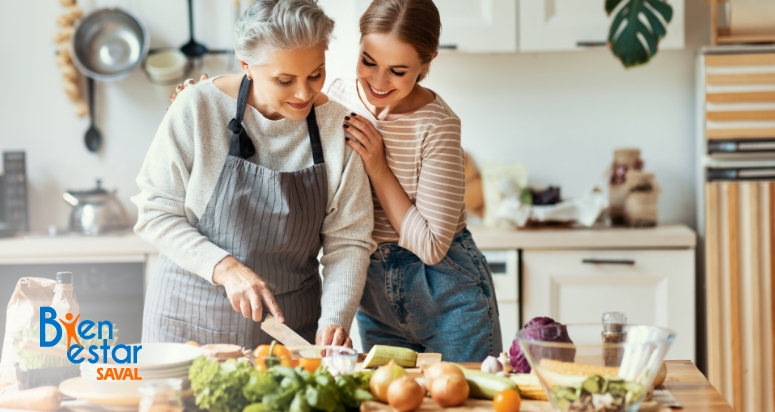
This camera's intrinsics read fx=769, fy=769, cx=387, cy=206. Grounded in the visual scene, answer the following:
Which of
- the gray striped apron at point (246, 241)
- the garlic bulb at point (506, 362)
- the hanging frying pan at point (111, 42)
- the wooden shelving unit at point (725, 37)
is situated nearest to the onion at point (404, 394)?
the garlic bulb at point (506, 362)

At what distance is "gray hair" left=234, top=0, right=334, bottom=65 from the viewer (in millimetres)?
1367

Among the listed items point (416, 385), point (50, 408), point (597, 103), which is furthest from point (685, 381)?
point (597, 103)

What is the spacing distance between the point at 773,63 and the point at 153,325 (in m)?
2.24

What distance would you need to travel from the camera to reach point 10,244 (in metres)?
2.72

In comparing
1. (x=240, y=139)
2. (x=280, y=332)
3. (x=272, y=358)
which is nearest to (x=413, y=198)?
(x=240, y=139)

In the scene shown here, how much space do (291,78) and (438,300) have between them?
23.9 inches

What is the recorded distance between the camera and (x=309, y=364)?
1035mm

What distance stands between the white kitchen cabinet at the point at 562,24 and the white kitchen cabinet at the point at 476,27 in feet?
0.16

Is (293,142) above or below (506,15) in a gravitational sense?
below

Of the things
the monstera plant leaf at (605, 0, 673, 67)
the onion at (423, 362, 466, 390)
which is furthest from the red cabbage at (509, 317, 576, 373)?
the monstera plant leaf at (605, 0, 673, 67)

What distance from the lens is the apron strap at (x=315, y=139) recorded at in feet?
5.01

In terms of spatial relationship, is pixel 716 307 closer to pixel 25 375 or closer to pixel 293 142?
pixel 293 142

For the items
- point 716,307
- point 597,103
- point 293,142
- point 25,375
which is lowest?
point 716,307

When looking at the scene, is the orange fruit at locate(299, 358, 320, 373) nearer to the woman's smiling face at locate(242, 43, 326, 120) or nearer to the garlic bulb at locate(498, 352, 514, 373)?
the garlic bulb at locate(498, 352, 514, 373)
